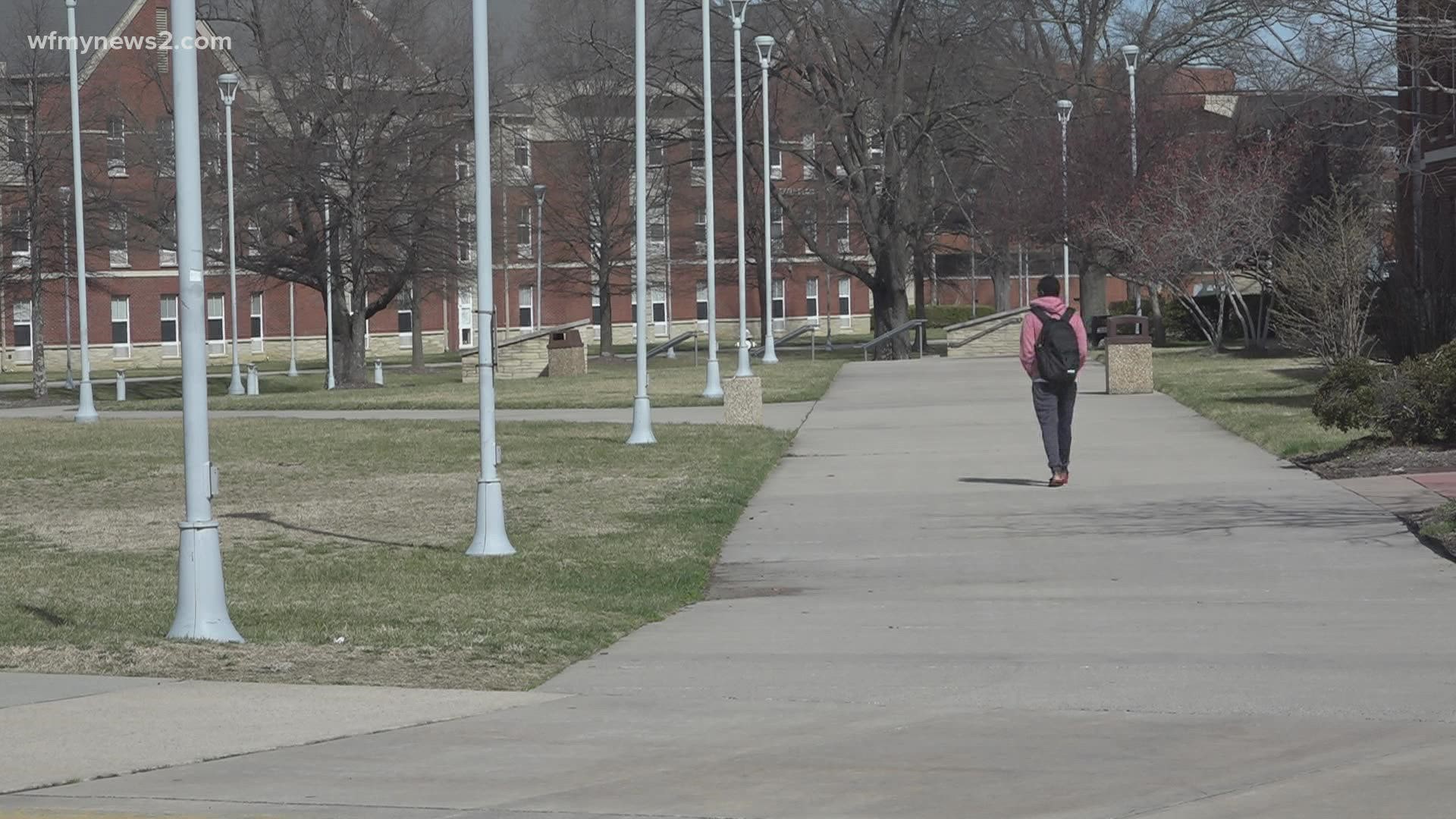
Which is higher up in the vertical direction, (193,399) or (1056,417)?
(193,399)

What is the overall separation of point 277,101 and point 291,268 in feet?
14.9

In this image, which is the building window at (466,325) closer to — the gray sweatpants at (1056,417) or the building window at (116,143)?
the building window at (116,143)

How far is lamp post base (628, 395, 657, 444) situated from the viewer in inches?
906

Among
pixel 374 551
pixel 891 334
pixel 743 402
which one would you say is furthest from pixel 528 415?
pixel 891 334

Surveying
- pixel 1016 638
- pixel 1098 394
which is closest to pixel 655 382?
pixel 1098 394

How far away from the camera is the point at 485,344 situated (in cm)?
1334

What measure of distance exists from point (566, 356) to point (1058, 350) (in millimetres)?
32930

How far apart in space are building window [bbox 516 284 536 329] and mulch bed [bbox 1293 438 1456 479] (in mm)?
68893

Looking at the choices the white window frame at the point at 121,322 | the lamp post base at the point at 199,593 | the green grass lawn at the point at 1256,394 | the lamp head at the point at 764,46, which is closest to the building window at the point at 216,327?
the white window frame at the point at 121,322

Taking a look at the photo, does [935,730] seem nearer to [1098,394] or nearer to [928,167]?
[1098,394]

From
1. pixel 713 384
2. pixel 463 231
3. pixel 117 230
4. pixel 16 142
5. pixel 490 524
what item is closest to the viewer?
pixel 490 524

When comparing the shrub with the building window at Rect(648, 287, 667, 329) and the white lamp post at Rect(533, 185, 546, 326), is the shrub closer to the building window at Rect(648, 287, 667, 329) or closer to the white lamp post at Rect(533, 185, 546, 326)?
the white lamp post at Rect(533, 185, 546, 326)

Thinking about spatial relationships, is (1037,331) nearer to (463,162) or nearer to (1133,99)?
(1133,99)

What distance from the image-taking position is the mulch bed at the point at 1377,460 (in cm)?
1680
